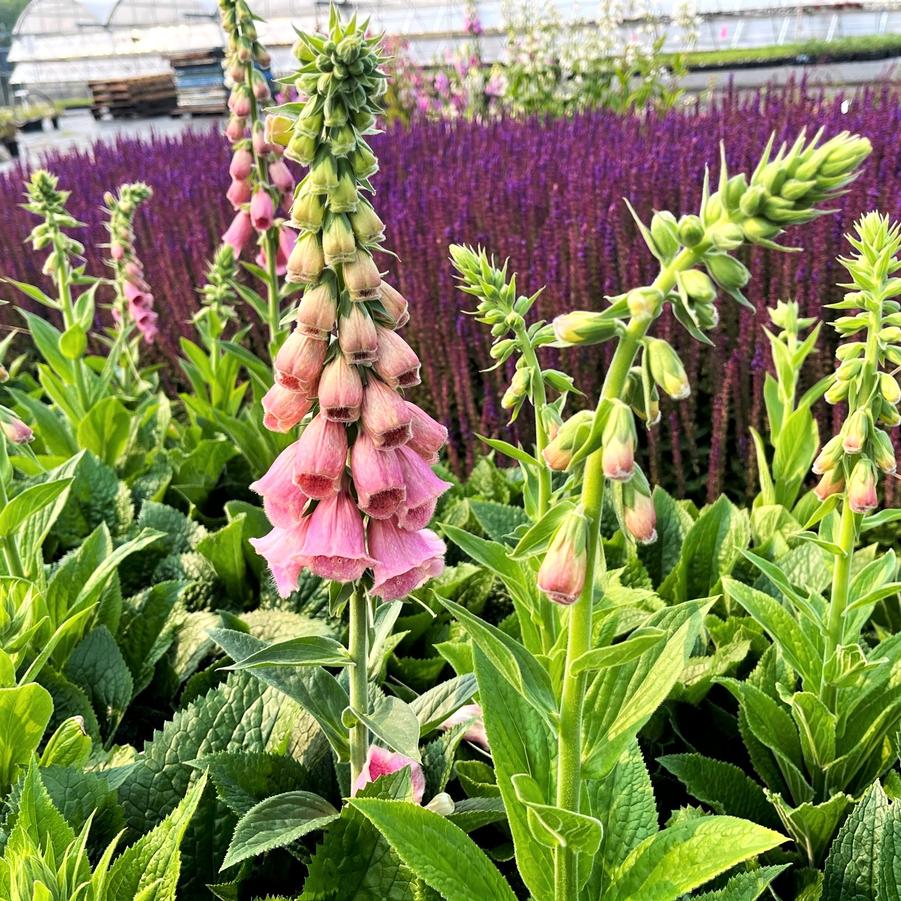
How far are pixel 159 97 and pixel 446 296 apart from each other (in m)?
21.7

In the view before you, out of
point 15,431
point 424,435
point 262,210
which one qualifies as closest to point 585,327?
point 424,435

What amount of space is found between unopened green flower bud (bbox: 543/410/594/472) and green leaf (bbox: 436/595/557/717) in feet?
0.75

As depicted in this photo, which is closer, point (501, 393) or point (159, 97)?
point (501, 393)

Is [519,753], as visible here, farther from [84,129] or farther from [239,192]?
[84,129]

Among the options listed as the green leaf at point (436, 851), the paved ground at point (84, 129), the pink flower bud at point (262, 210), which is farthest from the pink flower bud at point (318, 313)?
the paved ground at point (84, 129)

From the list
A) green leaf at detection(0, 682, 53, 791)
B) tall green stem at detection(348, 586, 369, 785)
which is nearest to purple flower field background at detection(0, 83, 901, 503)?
tall green stem at detection(348, 586, 369, 785)

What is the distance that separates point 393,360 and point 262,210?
5.92 ft

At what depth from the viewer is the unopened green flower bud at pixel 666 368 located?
0.87 m

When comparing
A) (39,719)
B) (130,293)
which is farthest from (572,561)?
(130,293)

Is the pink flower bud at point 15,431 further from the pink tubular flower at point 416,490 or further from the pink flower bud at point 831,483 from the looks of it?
the pink flower bud at point 831,483

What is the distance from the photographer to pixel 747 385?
10.7ft

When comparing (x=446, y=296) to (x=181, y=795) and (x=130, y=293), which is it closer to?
(x=130, y=293)

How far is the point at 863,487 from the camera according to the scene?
4.76 ft

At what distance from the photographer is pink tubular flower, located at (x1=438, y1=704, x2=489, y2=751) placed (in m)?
1.69
